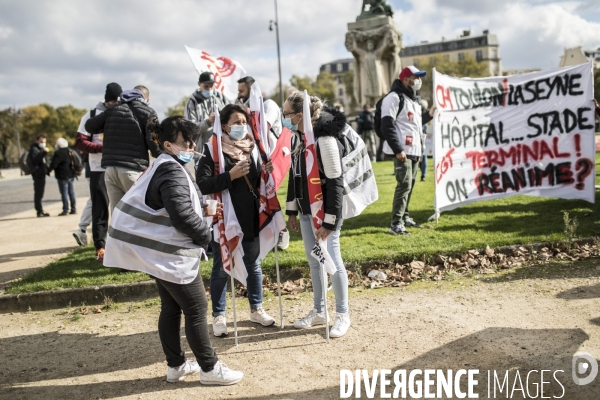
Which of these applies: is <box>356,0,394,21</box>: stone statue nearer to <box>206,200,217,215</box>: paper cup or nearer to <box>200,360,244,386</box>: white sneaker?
<box>206,200,217,215</box>: paper cup

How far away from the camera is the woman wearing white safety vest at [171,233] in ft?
12.8

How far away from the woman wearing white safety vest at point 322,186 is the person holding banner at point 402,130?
3.23m

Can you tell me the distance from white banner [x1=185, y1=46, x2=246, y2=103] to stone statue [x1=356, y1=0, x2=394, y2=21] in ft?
50.6

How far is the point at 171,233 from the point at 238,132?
128 centimetres

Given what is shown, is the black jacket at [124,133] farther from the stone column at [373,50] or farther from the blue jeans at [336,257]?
the stone column at [373,50]

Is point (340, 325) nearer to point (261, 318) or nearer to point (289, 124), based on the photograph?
point (261, 318)

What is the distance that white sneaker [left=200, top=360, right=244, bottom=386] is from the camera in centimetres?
410

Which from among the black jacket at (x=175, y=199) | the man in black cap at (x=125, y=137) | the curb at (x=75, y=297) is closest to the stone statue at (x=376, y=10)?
the man in black cap at (x=125, y=137)

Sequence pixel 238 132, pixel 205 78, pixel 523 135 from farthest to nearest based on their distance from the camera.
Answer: pixel 523 135
pixel 205 78
pixel 238 132

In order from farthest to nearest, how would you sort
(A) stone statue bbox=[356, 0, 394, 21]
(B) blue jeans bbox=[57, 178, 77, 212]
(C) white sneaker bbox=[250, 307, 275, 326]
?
Answer: (A) stone statue bbox=[356, 0, 394, 21], (B) blue jeans bbox=[57, 178, 77, 212], (C) white sneaker bbox=[250, 307, 275, 326]

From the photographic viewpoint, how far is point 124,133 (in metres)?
6.87

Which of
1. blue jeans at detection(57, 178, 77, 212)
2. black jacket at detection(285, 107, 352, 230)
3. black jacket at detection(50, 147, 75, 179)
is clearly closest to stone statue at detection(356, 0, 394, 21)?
black jacket at detection(50, 147, 75, 179)

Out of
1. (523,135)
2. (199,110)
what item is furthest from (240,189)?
(523,135)

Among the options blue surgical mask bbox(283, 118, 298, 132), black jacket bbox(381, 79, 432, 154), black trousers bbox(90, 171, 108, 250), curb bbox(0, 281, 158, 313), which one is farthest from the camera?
black jacket bbox(381, 79, 432, 154)
